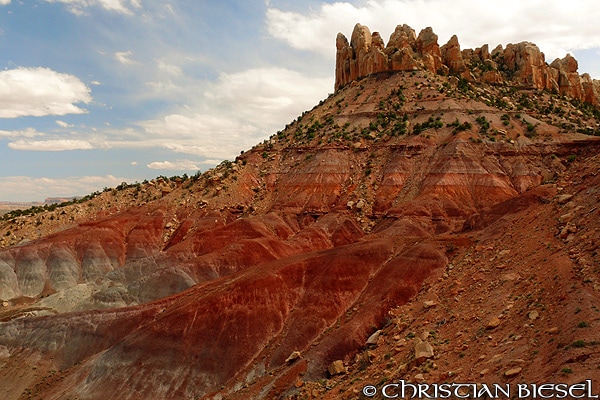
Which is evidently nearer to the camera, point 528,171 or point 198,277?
point 198,277

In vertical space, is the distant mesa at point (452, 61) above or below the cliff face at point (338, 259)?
above

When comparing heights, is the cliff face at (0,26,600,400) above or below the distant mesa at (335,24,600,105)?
below

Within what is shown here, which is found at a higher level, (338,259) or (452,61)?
(452,61)

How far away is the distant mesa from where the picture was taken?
7219 centimetres

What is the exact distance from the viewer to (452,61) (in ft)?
242

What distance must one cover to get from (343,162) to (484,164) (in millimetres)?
18674

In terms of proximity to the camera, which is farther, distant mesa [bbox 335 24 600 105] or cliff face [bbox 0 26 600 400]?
distant mesa [bbox 335 24 600 105]

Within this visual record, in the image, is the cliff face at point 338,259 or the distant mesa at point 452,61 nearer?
the cliff face at point 338,259

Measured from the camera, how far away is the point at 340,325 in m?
28.2

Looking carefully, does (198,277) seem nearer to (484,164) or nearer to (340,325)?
(340,325)

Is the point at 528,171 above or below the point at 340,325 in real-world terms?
above

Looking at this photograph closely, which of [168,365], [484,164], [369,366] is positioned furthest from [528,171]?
[168,365]

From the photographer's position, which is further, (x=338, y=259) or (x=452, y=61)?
(x=452, y=61)

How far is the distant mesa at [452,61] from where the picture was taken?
A: 72.2 metres
